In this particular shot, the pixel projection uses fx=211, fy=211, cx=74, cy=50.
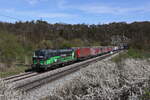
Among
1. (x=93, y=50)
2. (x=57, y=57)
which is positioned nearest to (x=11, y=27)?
(x=93, y=50)

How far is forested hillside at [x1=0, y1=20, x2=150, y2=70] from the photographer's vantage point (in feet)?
114

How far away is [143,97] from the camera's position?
172 inches

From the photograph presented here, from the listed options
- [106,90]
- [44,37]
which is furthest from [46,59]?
[44,37]

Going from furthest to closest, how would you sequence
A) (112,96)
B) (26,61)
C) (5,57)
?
(26,61)
(5,57)
(112,96)

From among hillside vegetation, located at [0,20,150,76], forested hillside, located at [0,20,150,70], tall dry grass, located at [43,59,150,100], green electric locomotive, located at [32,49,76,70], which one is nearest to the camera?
tall dry grass, located at [43,59,150,100]

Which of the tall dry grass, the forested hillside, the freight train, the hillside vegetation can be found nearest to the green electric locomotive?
the freight train

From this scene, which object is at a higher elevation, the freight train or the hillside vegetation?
the hillside vegetation

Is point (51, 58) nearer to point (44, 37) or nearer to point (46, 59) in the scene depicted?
point (46, 59)

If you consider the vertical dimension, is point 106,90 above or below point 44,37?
below

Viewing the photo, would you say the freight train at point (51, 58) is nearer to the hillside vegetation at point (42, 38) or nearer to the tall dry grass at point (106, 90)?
the hillside vegetation at point (42, 38)

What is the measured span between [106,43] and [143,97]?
108676 mm

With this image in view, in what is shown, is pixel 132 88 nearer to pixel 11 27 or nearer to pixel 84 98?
pixel 84 98

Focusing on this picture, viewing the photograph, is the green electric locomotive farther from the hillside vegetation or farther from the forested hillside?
the forested hillside

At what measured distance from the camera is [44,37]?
63.4 m
